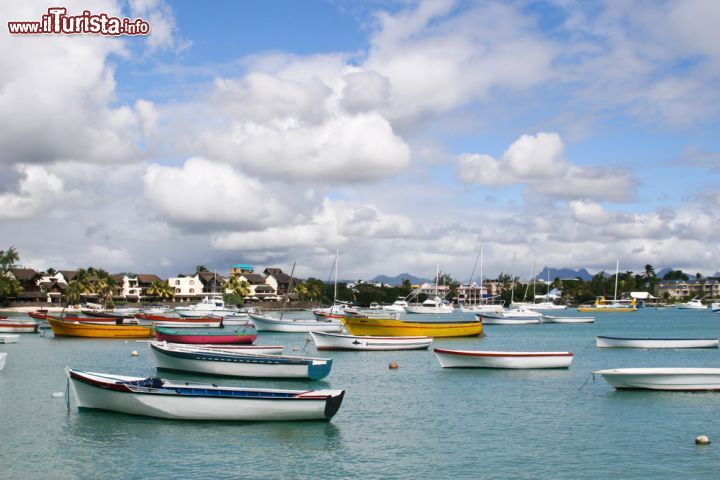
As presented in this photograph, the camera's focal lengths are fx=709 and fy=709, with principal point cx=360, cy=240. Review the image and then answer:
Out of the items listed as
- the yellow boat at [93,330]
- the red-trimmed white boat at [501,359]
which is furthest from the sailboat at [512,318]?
the red-trimmed white boat at [501,359]

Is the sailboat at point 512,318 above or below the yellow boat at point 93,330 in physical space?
below

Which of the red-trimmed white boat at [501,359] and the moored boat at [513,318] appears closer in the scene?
the red-trimmed white boat at [501,359]

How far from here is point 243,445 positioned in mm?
25281

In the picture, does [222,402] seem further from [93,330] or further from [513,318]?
[513,318]

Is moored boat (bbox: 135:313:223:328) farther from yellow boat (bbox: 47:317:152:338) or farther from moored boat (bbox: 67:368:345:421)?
moored boat (bbox: 67:368:345:421)

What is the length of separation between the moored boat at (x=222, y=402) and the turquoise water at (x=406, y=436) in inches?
17.0

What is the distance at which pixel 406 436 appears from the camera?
2705 centimetres

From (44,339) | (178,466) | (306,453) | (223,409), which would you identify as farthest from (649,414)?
(44,339)

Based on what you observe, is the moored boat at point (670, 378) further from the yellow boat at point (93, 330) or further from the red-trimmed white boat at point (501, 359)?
the yellow boat at point (93, 330)

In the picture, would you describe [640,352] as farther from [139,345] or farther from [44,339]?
[44,339]

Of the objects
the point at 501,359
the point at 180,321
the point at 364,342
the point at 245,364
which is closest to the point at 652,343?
the point at 501,359

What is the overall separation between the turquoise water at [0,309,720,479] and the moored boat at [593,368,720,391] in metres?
0.46

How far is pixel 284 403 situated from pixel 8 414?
1270cm

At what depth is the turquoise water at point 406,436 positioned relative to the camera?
22625 millimetres
